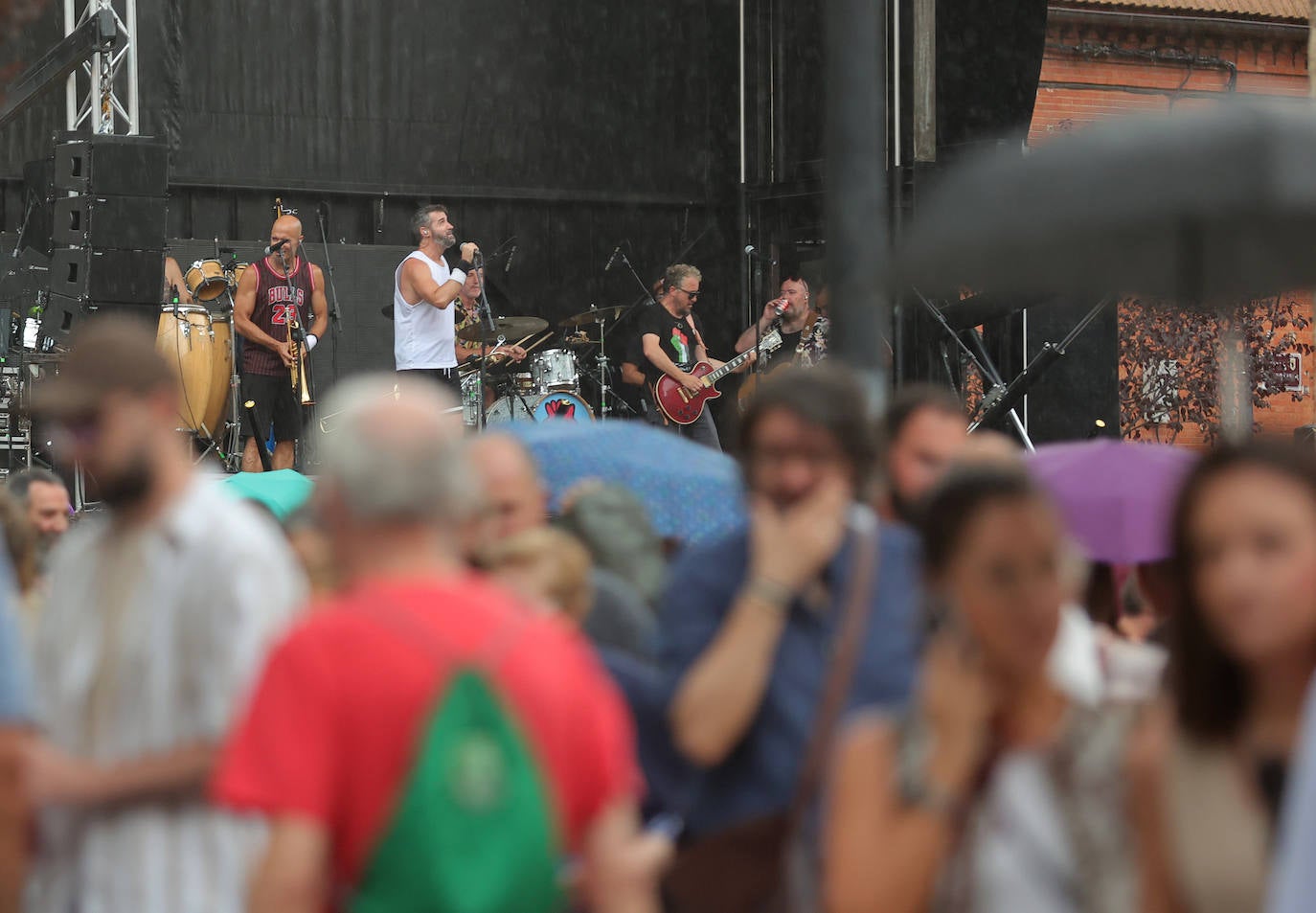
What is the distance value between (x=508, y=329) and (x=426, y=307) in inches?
89.4

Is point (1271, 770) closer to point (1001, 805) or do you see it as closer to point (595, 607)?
point (1001, 805)

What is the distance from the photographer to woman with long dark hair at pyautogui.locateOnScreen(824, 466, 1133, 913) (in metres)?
2.33

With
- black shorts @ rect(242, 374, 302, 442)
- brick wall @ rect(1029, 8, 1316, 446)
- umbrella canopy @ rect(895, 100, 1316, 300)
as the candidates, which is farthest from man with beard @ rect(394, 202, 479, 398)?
umbrella canopy @ rect(895, 100, 1316, 300)

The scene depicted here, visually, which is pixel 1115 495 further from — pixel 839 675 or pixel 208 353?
pixel 208 353

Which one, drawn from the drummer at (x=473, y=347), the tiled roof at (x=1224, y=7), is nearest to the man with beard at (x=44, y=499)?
the drummer at (x=473, y=347)

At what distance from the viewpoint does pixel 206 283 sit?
1641cm

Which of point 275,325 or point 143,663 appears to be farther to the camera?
point 275,325

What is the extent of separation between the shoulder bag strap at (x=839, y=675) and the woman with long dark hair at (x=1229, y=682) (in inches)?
24.4

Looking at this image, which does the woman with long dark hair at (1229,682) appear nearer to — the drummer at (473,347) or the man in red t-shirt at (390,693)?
the man in red t-shirt at (390,693)

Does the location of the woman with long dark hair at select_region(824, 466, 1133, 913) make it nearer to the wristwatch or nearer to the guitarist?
the wristwatch

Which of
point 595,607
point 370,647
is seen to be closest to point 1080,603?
point 595,607

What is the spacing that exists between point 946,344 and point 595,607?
10467 mm

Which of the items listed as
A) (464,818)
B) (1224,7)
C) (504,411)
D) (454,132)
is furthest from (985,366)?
→ (464,818)

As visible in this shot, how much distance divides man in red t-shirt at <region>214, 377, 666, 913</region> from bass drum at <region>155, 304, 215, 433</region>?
1364 centimetres
